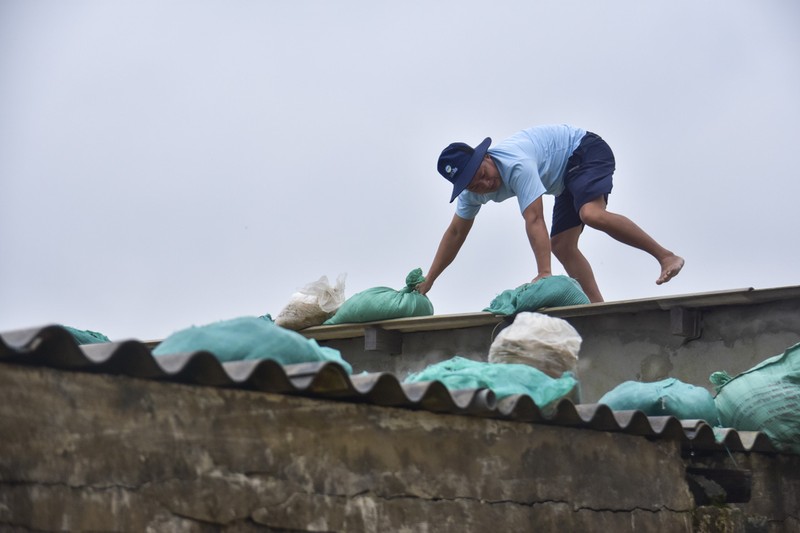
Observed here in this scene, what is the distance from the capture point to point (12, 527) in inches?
103

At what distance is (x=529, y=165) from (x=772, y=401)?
95.9 inches

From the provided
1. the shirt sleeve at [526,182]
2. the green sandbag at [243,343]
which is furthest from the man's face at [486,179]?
the green sandbag at [243,343]

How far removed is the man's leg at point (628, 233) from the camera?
693 cm

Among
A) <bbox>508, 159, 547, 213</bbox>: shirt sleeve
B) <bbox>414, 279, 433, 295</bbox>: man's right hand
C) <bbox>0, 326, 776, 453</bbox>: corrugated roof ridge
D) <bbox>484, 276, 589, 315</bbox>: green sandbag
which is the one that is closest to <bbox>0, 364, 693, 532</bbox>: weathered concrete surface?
<bbox>0, 326, 776, 453</bbox>: corrugated roof ridge

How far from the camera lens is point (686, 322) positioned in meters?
6.35

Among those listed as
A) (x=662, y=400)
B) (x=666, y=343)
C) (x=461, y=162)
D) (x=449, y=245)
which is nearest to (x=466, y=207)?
(x=449, y=245)

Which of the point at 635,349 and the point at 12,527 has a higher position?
the point at 635,349

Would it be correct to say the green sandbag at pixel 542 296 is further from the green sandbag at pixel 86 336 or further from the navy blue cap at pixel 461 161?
the green sandbag at pixel 86 336

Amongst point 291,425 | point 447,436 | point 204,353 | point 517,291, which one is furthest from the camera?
point 517,291

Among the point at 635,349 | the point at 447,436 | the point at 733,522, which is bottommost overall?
the point at 733,522

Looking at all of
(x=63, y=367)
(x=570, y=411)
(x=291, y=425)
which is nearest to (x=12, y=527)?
(x=63, y=367)

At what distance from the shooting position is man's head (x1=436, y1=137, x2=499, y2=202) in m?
7.18

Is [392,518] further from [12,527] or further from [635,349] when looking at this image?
[635,349]

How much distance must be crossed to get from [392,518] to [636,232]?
4028 millimetres
